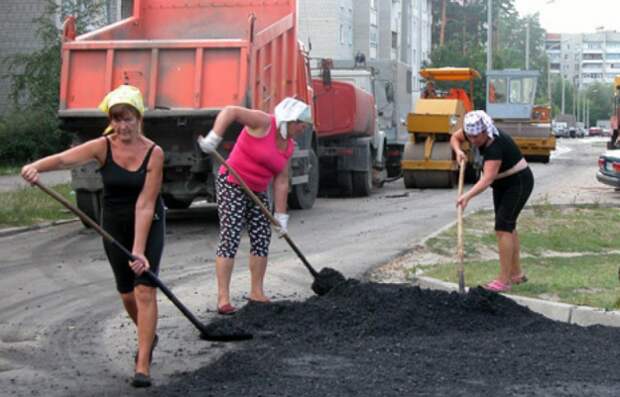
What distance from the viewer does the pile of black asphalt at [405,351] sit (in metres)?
6.55

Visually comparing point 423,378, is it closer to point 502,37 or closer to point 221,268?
point 221,268

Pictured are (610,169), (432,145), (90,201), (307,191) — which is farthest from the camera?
(432,145)

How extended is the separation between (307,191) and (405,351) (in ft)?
42.0

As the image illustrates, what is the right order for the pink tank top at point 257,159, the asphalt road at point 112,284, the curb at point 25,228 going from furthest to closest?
the curb at point 25,228 < the pink tank top at point 257,159 < the asphalt road at point 112,284

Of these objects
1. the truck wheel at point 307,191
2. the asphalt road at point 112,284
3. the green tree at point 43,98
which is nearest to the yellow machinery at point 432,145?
the asphalt road at point 112,284

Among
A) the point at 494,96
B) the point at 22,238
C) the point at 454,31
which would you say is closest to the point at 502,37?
the point at 454,31

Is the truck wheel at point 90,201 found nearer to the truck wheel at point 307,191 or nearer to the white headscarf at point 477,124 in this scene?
the truck wheel at point 307,191

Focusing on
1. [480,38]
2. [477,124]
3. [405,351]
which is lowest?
[405,351]

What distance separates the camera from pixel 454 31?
97.8 meters

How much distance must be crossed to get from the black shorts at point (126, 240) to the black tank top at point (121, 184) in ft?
0.18

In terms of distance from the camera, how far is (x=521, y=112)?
40.1 m

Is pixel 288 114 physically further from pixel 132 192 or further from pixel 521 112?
pixel 521 112

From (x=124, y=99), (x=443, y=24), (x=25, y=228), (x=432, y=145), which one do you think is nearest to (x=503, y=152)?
(x=124, y=99)

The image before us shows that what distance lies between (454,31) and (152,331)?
305 ft
